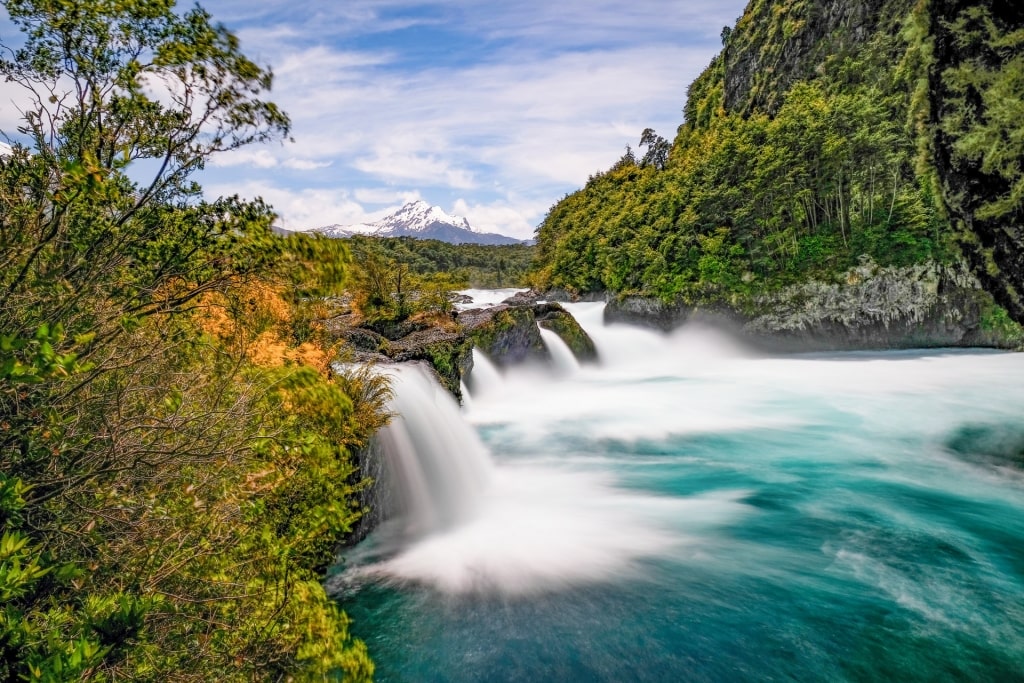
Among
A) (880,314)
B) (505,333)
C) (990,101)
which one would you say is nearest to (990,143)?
(990,101)

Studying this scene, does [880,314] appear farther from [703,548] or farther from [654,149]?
[654,149]

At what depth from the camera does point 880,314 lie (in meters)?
22.5

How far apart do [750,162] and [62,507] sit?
32.5 m

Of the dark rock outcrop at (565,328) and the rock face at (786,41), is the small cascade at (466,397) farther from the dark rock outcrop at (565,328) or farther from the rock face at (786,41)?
the rock face at (786,41)

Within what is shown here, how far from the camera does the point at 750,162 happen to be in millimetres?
27844

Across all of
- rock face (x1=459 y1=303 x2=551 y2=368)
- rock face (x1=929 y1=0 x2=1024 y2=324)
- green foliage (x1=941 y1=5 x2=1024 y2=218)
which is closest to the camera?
green foliage (x1=941 y1=5 x2=1024 y2=218)

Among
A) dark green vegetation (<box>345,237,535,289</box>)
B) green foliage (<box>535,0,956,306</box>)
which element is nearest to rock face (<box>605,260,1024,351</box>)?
green foliage (<box>535,0,956,306</box>)

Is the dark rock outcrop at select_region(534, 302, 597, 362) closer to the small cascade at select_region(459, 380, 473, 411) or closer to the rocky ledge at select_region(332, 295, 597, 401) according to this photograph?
the rocky ledge at select_region(332, 295, 597, 401)

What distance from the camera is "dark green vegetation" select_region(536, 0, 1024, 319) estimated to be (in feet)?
23.1

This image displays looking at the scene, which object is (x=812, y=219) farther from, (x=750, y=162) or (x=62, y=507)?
(x=62, y=507)

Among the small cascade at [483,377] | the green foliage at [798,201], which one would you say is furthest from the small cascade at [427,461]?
the green foliage at [798,201]

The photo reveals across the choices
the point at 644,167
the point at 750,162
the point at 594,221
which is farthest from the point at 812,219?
the point at 644,167

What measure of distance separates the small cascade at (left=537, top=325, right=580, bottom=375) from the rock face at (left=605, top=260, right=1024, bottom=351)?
35.1ft

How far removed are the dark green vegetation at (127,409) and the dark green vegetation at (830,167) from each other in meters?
9.48
